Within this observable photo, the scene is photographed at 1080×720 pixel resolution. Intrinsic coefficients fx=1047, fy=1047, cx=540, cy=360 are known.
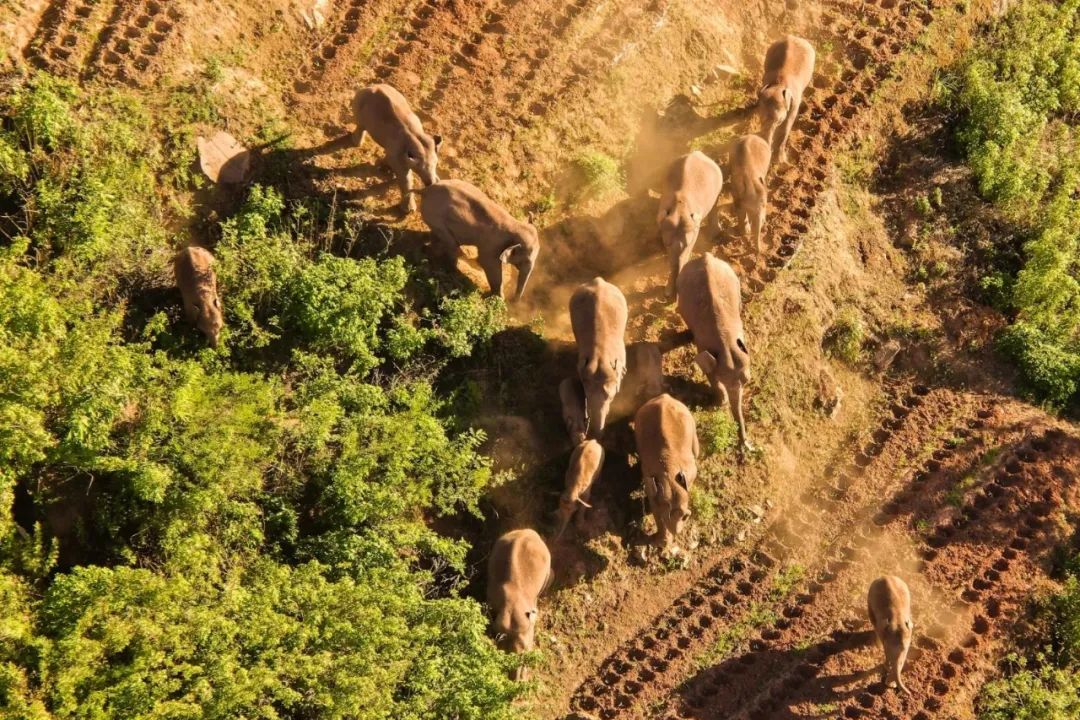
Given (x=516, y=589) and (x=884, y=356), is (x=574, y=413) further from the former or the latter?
(x=884, y=356)

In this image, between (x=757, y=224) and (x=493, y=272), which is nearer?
(x=493, y=272)

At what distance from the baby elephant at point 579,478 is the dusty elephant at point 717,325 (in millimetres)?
2642

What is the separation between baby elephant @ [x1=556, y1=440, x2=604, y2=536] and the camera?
54.1ft

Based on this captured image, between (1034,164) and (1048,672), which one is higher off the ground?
(1034,164)

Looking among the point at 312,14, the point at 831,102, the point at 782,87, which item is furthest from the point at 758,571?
the point at 312,14

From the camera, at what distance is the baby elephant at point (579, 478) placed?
54.1 feet

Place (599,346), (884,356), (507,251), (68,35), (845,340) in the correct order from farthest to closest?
(884,356) < (845,340) < (507,251) < (68,35) < (599,346)

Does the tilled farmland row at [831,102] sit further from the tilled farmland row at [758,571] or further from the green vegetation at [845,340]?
the tilled farmland row at [758,571]

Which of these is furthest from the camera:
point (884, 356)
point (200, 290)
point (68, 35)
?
point (884, 356)

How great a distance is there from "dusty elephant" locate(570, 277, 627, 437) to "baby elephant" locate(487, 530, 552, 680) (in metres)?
2.47

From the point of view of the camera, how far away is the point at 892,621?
54.3 feet

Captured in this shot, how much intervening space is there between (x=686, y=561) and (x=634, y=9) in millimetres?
10906

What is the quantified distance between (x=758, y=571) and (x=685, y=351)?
4000 millimetres

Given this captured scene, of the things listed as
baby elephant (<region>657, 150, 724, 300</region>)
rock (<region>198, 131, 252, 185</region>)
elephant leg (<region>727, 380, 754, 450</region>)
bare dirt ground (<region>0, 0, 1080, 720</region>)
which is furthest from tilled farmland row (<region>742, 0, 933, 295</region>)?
rock (<region>198, 131, 252, 185</region>)
